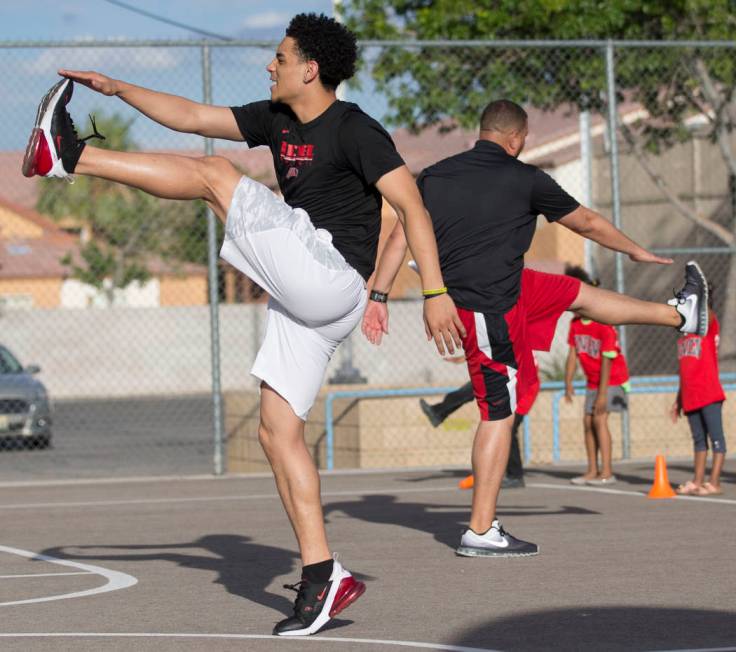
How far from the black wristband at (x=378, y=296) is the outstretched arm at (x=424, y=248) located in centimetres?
43

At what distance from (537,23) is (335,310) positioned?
564 inches

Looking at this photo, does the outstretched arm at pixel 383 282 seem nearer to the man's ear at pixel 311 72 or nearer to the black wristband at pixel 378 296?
the black wristband at pixel 378 296

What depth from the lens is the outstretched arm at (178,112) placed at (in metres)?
5.79

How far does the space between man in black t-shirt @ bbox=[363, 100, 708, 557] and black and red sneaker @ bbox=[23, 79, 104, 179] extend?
103 inches

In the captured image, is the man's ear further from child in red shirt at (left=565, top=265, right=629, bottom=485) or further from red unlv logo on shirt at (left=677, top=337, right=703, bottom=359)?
child in red shirt at (left=565, top=265, right=629, bottom=485)

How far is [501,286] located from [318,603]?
2599 mm

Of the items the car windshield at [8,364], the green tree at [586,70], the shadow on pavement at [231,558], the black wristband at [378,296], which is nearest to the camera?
the black wristband at [378,296]

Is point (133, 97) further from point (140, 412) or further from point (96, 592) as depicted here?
point (140, 412)

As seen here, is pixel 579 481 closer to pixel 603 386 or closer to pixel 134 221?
pixel 603 386

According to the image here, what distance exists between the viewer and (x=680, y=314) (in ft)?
25.7

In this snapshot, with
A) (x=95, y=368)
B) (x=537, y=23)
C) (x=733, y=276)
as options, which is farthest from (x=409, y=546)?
(x=95, y=368)

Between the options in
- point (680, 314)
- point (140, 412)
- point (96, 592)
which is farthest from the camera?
point (140, 412)

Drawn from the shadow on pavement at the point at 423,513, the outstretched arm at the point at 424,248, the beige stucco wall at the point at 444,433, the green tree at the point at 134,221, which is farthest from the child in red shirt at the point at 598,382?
the outstretched arm at the point at 424,248

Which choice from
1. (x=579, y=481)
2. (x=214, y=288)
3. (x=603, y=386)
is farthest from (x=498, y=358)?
(x=214, y=288)
